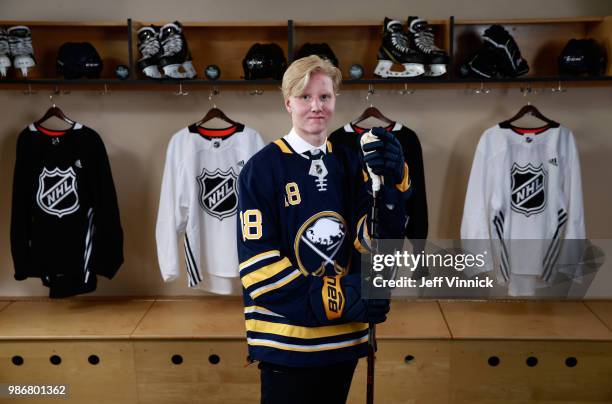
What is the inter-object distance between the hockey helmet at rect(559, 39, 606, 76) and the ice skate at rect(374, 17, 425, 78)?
63 cm

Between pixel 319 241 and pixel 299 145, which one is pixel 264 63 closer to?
pixel 299 145

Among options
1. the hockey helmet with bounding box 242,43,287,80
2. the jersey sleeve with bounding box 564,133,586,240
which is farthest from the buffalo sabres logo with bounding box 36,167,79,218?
the jersey sleeve with bounding box 564,133,586,240

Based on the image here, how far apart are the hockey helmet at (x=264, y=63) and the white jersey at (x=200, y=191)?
26cm

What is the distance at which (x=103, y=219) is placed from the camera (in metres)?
2.57

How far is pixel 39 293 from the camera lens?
115 inches

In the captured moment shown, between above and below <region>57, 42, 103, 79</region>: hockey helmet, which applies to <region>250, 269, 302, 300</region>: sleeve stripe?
below

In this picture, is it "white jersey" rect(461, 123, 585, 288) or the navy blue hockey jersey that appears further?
"white jersey" rect(461, 123, 585, 288)

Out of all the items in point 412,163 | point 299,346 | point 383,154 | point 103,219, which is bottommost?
point 299,346

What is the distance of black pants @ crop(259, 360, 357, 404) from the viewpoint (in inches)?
59.2

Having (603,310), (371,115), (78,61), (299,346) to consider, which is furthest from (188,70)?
(603,310)

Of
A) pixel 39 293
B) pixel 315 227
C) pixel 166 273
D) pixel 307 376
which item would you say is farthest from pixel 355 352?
pixel 39 293

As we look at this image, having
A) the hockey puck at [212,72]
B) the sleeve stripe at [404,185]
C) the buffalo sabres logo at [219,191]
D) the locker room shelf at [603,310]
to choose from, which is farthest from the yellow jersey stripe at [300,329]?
the locker room shelf at [603,310]

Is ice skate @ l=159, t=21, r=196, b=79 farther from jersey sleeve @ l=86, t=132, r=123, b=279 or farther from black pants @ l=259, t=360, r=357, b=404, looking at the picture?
black pants @ l=259, t=360, r=357, b=404

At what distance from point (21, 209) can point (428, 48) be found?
76.9 inches
